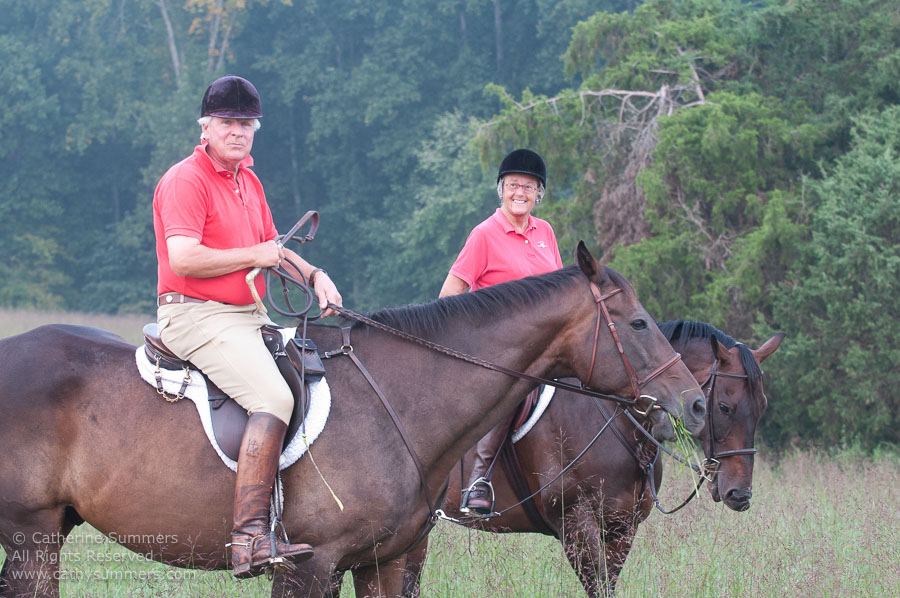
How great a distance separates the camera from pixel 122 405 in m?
4.21

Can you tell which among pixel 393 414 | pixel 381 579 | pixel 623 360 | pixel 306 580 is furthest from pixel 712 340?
pixel 306 580

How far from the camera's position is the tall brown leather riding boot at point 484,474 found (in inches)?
225

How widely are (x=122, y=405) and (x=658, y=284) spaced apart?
1265 centimetres

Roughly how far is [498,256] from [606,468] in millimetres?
1524

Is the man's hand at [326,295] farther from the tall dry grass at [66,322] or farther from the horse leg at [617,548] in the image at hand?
the tall dry grass at [66,322]

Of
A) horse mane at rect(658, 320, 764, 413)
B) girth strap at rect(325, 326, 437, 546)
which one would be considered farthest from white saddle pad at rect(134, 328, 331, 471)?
horse mane at rect(658, 320, 764, 413)

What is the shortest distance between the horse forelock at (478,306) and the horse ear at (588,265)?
66 millimetres

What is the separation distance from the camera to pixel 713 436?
6.01 meters

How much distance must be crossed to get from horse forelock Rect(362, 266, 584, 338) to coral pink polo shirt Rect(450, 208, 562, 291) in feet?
4.21

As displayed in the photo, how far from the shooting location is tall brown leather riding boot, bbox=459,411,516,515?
571 cm

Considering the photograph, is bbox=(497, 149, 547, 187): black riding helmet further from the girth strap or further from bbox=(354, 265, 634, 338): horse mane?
the girth strap

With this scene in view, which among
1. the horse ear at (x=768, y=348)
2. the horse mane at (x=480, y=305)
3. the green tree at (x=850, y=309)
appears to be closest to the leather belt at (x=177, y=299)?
the horse mane at (x=480, y=305)

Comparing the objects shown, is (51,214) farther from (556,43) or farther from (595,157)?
(595,157)

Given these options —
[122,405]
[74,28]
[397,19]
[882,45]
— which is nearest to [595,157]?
[882,45]
